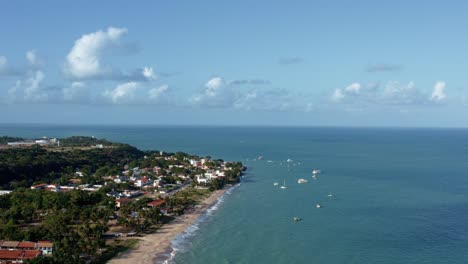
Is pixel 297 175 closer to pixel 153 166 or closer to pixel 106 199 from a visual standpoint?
pixel 153 166

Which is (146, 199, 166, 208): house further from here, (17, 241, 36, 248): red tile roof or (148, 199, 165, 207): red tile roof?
(17, 241, 36, 248): red tile roof

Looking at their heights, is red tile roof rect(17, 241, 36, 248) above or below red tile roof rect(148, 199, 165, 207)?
below

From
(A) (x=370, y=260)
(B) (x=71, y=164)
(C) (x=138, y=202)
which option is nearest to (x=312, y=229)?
(A) (x=370, y=260)

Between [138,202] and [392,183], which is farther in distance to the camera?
[392,183]

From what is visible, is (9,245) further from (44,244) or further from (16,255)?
(44,244)

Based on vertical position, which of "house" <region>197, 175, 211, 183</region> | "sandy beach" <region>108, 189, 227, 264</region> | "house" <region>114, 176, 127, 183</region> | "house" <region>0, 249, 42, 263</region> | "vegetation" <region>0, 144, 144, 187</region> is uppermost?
"vegetation" <region>0, 144, 144, 187</region>

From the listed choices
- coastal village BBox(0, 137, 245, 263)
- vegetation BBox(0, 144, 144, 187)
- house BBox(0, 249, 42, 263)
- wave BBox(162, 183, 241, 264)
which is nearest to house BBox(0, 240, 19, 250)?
coastal village BBox(0, 137, 245, 263)

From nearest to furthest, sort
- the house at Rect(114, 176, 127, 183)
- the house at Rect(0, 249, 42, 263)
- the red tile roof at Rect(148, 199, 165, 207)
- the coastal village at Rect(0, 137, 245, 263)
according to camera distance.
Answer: the house at Rect(0, 249, 42, 263)
the coastal village at Rect(0, 137, 245, 263)
the red tile roof at Rect(148, 199, 165, 207)
the house at Rect(114, 176, 127, 183)

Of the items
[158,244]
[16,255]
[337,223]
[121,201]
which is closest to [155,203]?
[121,201]
